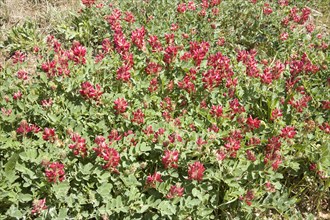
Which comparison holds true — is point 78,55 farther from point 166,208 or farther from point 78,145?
point 166,208

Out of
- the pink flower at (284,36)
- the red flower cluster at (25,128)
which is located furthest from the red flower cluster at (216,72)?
the red flower cluster at (25,128)

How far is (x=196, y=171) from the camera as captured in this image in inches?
123

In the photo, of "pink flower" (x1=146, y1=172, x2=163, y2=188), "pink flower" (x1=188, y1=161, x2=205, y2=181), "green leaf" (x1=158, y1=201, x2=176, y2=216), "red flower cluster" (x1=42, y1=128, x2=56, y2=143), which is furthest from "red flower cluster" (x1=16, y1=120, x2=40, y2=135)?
"pink flower" (x1=188, y1=161, x2=205, y2=181)

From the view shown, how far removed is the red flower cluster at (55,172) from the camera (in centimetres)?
291

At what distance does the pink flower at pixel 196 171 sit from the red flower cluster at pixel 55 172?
3.10 ft

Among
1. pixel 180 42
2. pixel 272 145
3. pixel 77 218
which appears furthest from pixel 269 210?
pixel 180 42

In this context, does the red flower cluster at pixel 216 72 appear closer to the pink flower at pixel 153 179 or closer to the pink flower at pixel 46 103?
the pink flower at pixel 153 179

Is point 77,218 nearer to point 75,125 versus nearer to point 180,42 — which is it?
point 75,125

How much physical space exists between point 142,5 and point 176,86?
171 cm

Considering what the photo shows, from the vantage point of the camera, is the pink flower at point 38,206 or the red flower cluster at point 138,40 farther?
the red flower cluster at point 138,40

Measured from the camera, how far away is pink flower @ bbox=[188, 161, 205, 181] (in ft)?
10.3

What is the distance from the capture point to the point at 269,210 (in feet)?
12.1

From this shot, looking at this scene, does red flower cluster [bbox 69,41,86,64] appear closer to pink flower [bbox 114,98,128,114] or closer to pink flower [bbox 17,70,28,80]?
pink flower [bbox 17,70,28,80]

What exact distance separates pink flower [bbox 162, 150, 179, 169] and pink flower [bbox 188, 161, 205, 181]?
0.41 feet
